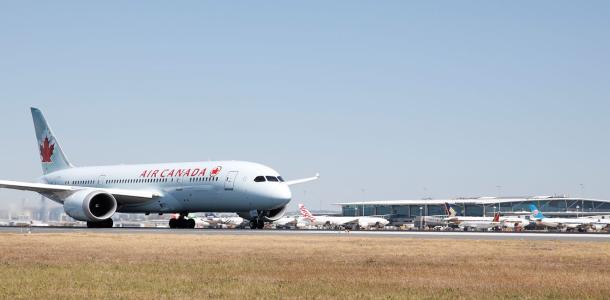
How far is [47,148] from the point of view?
278ft

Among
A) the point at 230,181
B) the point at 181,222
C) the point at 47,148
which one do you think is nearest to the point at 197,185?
the point at 230,181

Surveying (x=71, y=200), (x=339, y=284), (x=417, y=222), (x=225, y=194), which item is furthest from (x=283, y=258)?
(x=417, y=222)

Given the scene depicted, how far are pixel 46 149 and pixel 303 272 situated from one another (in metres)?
65.9

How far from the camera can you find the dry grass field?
64.2 feet

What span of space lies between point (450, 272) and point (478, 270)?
1.14 meters

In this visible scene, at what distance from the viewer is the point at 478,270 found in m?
25.4

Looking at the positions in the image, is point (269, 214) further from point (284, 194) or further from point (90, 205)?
point (90, 205)

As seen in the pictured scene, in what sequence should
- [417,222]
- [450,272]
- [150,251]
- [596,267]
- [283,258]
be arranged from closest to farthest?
[450,272]
[596,267]
[283,258]
[150,251]
[417,222]

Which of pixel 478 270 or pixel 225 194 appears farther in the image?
pixel 225 194

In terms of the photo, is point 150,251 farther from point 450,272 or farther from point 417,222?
point 417,222

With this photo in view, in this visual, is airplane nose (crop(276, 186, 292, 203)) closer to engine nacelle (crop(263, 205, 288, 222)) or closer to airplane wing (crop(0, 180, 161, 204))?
engine nacelle (crop(263, 205, 288, 222))

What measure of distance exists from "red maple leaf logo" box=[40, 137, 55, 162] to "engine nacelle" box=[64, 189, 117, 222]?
1707cm

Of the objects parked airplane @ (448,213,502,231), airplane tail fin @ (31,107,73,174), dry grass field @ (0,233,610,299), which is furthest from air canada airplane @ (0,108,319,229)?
parked airplane @ (448,213,502,231)

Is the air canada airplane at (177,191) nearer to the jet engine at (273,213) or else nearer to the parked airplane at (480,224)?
the jet engine at (273,213)
